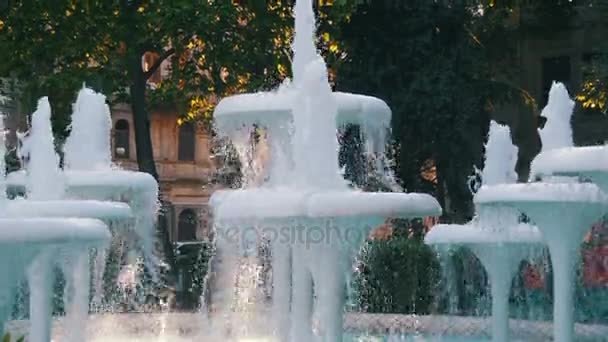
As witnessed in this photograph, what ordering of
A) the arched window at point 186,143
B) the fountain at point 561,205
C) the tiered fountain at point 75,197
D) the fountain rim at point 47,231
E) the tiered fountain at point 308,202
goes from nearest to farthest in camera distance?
the fountain rim at point 47,231 < the tiered fountain at point 308,202 < the tiered fountain at point 75,197 < the fountain at point 561,205 < the arched window at point 186,143

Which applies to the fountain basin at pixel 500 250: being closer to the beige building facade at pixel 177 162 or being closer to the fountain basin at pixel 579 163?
the fountain basin at pixel 579 163

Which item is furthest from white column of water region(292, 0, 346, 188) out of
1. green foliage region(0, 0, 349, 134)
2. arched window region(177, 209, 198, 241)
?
arched window region(177, 209, 198, 241)

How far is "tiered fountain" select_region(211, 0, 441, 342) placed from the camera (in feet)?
27.2

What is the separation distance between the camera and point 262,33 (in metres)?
20.0

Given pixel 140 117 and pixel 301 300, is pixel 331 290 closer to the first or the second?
pixel 301 300

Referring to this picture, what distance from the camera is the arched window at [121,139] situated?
3931 centimetres

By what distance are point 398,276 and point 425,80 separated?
5.34m

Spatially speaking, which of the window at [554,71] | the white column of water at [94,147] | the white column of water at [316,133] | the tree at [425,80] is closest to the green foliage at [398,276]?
the tree at [425,80]

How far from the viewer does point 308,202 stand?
324 inches

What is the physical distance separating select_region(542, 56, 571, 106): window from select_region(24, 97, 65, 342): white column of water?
72.4 ft

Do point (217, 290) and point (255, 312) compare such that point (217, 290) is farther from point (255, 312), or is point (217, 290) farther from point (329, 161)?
point (329, 161)

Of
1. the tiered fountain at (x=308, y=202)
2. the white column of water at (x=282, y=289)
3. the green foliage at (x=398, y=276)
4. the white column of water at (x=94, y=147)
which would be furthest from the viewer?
the green foliage at (x=398, y=276)

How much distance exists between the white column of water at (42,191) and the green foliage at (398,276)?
7506mm

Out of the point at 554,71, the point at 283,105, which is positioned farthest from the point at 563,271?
the point at 554,71
